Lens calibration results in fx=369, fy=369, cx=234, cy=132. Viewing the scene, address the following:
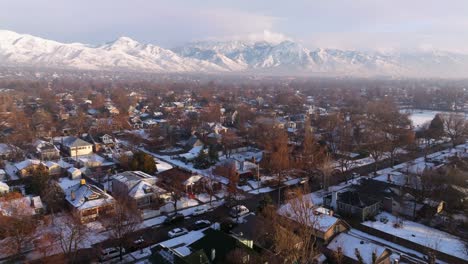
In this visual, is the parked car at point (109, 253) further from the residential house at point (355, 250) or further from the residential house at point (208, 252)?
the residential house at point (355, 250)

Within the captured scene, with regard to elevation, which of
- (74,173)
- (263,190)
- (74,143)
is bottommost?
(263,190)

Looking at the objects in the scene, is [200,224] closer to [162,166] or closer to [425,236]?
[162,166]

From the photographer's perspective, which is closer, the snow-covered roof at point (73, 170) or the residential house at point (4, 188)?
the residential house at point (4, 188)

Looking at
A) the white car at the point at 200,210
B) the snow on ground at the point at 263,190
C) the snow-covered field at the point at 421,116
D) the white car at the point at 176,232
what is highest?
the white car at the point at 176,232

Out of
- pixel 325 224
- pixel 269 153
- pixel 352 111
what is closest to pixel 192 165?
pixel 269 153

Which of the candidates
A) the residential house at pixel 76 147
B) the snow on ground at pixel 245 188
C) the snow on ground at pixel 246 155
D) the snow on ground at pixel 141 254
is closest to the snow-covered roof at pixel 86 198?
the snow on ground at pixel 141 254

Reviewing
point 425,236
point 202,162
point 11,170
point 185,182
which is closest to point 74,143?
point 11,170

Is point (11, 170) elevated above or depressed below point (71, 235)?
below

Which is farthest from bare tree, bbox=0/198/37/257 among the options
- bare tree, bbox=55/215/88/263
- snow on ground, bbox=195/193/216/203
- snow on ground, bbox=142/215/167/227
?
snow on ground, bbox=195/193/216/203
